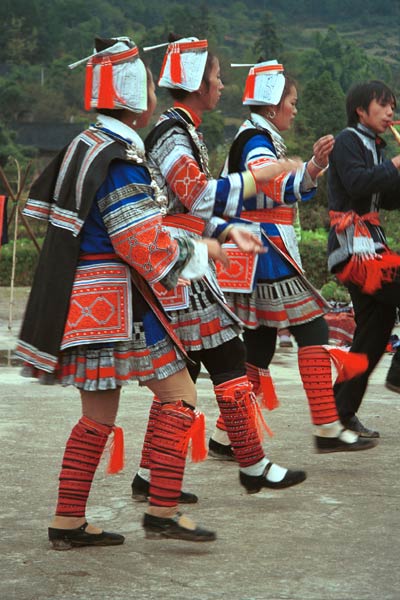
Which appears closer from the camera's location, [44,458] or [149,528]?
[149,528]

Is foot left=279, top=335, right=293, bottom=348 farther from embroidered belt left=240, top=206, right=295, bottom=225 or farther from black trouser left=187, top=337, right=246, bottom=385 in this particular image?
black trouser left=187, top=337, right=246, bottom=385

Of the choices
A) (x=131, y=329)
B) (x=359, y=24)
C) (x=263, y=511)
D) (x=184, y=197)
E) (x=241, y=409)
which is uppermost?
(x=184, y=197)

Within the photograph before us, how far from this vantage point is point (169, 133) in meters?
4.27

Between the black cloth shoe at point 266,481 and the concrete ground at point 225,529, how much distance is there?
0.09m

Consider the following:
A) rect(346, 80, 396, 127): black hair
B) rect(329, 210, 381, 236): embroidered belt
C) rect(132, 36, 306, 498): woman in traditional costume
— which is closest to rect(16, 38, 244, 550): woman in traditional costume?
rect(132, 36, 306, 498): woman in traditional costume

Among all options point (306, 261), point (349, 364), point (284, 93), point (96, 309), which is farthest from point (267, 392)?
point (306, 261)

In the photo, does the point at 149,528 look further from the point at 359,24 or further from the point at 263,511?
the point at 359,24

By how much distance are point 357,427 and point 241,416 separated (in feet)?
4.88

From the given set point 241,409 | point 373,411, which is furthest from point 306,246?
point 241,409

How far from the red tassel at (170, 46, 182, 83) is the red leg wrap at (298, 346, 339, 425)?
1.26 meters

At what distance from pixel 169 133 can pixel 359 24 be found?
113m

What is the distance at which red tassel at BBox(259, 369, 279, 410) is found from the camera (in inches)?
204

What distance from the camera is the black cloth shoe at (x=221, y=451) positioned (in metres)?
5.21

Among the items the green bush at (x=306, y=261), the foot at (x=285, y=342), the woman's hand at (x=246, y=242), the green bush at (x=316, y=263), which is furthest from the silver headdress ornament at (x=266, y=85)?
the green bush at (x=316, y=263)
